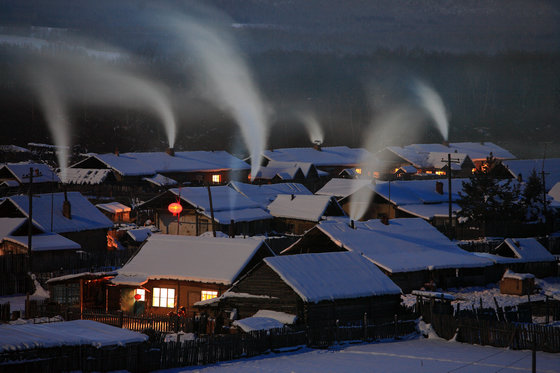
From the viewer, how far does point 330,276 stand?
30922 mm

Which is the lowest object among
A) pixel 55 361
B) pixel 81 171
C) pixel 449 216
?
pixel 55 361

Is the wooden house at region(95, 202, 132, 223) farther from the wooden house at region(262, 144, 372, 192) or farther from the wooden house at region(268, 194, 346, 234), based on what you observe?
the wooden house at region(262, 144, 372, 192)

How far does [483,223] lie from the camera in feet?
186

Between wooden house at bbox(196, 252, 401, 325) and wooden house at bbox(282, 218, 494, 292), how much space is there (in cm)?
784

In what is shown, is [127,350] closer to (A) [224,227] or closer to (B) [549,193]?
(A) [224,227]

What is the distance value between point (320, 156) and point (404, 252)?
2681 inches

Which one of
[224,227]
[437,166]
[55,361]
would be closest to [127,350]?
[55,361]

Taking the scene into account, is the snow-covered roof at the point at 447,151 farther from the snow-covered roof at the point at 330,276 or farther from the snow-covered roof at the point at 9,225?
the snow-covered roof at the point at 330,276

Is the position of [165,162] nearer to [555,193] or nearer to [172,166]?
[172,166]

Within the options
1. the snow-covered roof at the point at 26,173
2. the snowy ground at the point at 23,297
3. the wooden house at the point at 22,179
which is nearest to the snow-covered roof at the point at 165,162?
the snow-covered roof at the point at 26,173

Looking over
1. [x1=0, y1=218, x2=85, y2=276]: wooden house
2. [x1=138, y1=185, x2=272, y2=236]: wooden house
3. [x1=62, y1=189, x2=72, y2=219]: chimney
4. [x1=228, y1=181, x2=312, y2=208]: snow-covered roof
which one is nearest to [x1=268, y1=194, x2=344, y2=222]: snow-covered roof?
[x1=138, y1=185, x2=272, y2=236]: wooden house

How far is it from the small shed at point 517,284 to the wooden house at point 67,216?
930 inches

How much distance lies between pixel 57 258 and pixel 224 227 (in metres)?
17.1

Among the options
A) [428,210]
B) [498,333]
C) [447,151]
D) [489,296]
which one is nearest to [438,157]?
[447,151]
